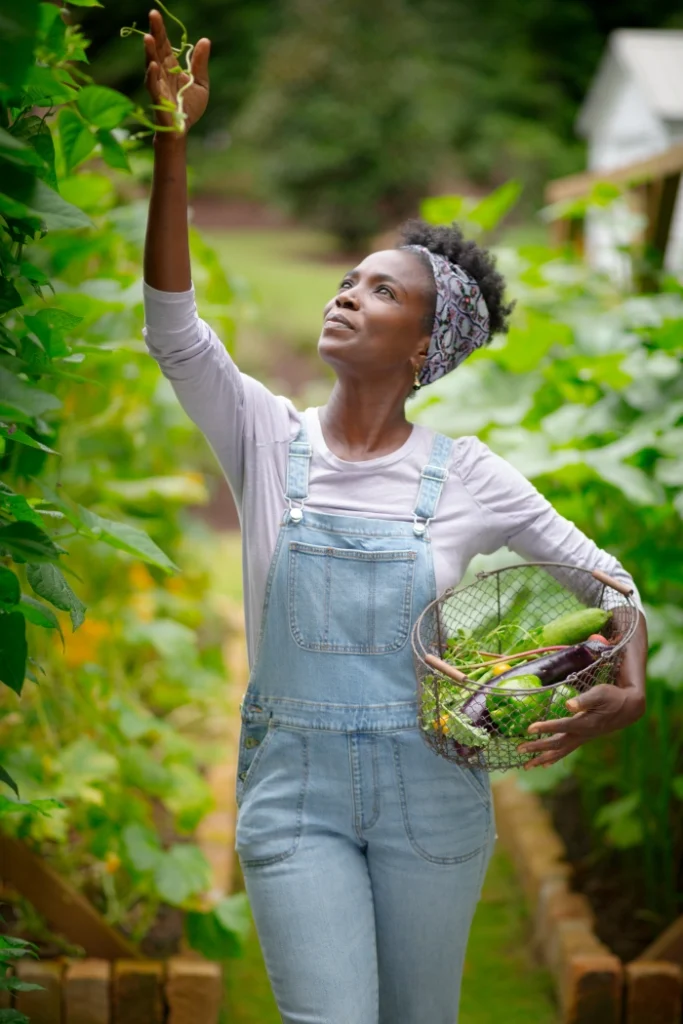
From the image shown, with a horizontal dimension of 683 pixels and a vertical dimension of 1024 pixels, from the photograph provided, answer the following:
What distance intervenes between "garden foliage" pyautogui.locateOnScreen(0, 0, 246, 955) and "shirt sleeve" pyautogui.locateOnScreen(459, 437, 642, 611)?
0.45 m

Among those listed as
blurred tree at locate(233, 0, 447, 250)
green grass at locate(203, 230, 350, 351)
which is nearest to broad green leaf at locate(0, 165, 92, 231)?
green grass at locate(203, 230, 350, 351)

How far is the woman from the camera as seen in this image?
152 centimetres

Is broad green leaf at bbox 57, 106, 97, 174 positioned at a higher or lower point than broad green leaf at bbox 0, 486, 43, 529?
higher

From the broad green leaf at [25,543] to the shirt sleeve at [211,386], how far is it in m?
0.42

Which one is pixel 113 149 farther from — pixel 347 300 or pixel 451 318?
pixel 451 318

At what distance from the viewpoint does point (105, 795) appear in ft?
8.41

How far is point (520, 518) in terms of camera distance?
1.66 metres

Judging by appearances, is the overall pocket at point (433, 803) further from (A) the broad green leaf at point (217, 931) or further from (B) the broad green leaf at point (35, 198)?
(A) the broad green leaf at point (217, 931)

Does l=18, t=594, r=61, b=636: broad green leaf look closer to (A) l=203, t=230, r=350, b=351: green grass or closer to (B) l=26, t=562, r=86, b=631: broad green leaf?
(B) l=26, t=562, r=86, b=631: broad green leaf

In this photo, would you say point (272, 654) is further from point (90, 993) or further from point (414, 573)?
point (90, 993)

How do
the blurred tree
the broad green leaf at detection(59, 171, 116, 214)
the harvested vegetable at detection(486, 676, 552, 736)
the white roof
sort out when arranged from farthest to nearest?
the blurred tree
the white roof
the broad green leaf at detection(59, 171, 116, 214)
the harvested vegetable at detection(486, 676, 552, 736)

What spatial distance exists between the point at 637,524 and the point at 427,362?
1.28 meters

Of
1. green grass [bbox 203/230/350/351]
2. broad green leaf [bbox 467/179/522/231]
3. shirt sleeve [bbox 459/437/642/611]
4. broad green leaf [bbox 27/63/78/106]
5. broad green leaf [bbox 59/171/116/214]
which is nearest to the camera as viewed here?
broad green leaf [bbox 27/63/78/106]

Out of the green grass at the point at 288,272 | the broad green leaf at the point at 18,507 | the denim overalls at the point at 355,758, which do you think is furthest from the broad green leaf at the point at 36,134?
the green grass at the point at 288,272
